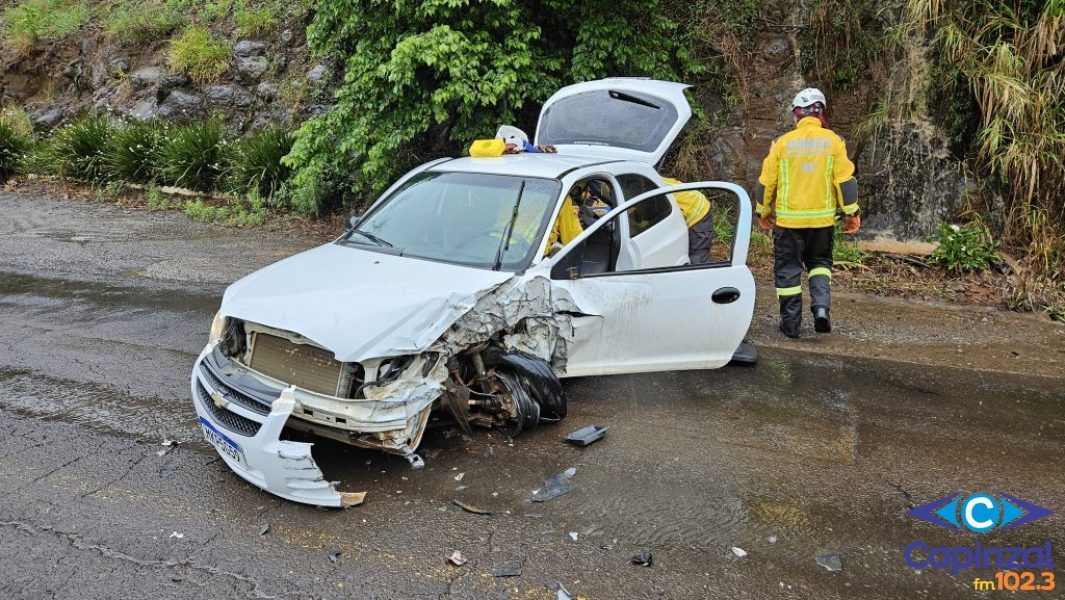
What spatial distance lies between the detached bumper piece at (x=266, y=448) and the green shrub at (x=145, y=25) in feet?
45.3

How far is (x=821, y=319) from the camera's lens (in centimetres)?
652

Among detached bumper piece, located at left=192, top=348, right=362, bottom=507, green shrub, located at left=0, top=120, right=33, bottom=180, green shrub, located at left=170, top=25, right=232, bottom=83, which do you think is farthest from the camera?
green shrub, located at left=0, top=120, right=33, bottom=180

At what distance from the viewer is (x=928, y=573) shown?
131 inches

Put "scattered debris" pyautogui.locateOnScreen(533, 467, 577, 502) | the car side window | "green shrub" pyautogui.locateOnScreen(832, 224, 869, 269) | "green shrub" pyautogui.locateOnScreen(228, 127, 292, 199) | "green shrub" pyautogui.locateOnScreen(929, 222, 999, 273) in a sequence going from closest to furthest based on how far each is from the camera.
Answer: "scattered debris" pyautogui.locateOnScreen(533, 467, 577, 502) → the car side window → "green shrub" pyautogui.locateOnScreen(929, 222, 999, 273) → "green shrub" pyautogui.locateOnScreen(832, 224, 869, 269) → "green shrub" pyautogui.locateOnScreen(228, 127, 292, 199)

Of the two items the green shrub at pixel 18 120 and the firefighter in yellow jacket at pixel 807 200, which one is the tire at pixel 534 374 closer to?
the firefighter in yellow jacket at pixel 807 200

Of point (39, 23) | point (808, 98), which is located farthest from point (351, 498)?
point (39, 23)

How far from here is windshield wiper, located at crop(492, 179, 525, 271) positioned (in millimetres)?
4641

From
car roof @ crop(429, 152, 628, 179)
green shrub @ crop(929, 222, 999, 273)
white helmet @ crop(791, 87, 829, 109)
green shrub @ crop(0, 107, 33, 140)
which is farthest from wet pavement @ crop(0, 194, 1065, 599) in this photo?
green shrub @ crop(0, 107, 33, 140)

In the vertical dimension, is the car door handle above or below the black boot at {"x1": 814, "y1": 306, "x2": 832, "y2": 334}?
above

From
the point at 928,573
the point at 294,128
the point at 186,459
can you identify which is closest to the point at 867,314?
the point at 928,573

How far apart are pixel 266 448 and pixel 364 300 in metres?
0.88

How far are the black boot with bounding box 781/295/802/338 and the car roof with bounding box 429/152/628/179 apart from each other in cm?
202

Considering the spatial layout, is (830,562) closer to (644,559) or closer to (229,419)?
(644,559)

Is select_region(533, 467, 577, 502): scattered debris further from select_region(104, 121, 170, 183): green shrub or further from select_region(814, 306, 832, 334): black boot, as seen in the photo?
select_region(104, 121, 170, 183): green shrub
